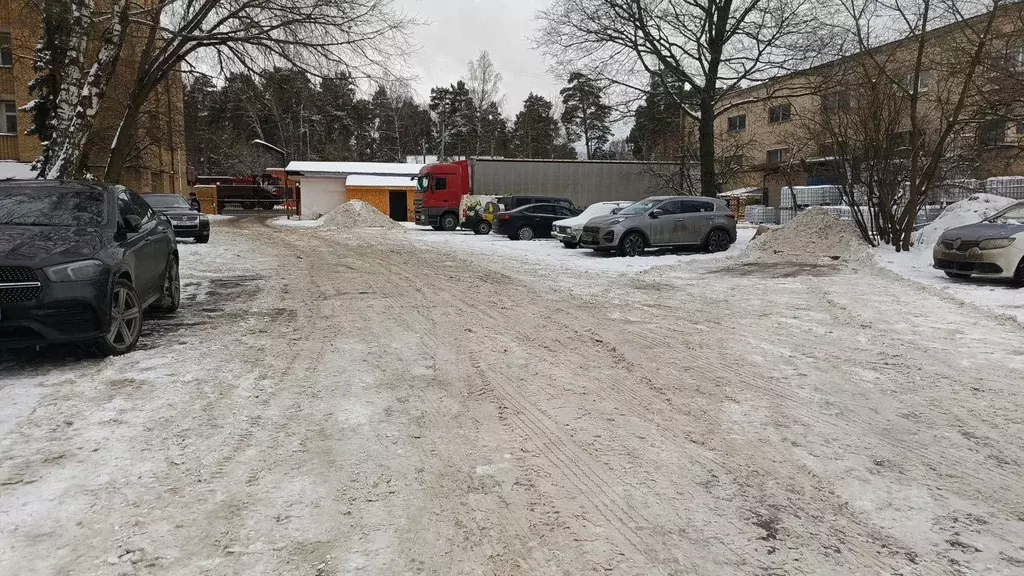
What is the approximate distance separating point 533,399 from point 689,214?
519 inches

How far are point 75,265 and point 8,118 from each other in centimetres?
3382

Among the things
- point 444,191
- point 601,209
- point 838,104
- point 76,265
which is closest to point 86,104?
point 76,265

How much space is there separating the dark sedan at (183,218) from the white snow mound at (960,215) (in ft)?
63.4

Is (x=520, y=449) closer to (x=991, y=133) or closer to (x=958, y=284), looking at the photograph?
(x=958, y=284)

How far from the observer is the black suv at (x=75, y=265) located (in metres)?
4.82

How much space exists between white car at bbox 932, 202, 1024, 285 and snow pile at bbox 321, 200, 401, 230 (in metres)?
25.3

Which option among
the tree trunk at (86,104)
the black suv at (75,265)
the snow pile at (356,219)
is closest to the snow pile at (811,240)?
the black suv at (75,265)

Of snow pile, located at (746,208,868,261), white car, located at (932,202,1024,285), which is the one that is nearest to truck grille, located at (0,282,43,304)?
white car, located at (932,202,1024,285)

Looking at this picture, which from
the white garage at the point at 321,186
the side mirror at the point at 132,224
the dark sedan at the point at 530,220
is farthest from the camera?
the white garage at the point at 321,186

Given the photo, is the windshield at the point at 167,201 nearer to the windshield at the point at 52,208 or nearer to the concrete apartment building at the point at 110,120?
the concrete apartment building at the point at 110,120

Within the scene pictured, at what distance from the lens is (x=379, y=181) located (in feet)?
137

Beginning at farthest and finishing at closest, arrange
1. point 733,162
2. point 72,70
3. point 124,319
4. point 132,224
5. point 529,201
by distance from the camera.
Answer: point 733,162 < point 529,201 < point 72,70 < point 132,224 < point 124,319

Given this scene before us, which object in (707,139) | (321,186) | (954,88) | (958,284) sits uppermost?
(321,186)

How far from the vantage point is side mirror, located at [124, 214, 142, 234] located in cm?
641
